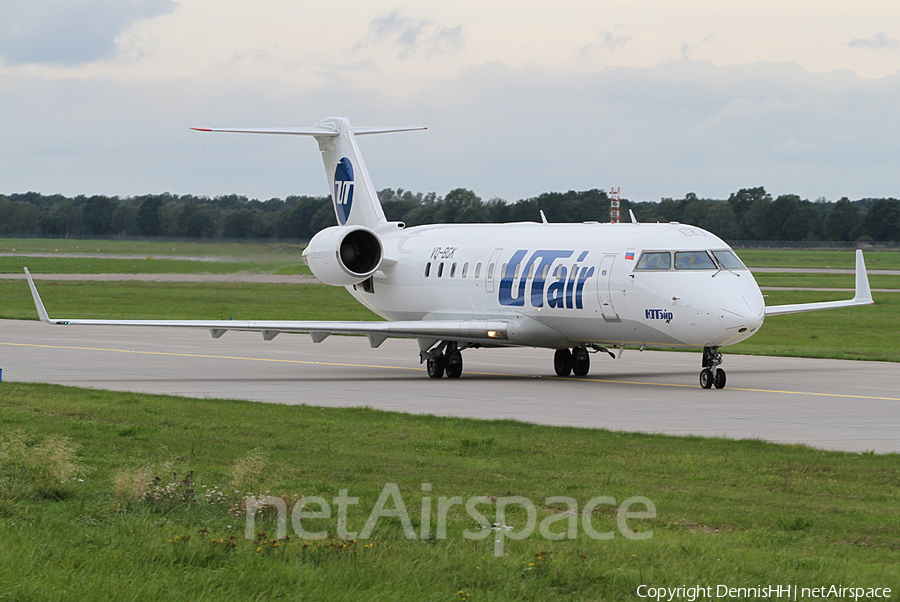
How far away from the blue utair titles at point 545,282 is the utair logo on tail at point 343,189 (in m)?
7.48

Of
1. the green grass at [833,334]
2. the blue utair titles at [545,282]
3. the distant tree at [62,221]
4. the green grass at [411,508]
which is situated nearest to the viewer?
the green grass at [411,508]

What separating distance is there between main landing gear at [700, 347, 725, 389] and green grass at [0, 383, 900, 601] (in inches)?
289

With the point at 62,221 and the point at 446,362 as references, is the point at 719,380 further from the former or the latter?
the point at 62,221

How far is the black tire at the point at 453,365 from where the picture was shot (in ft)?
89.2

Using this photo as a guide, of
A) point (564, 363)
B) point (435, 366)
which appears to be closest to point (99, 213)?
point (435, 366)

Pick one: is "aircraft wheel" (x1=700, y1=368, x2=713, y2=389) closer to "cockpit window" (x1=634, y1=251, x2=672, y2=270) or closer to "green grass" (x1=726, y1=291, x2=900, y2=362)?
"cockpit window" (x1=634, y1=251, x2=672, y2=270)

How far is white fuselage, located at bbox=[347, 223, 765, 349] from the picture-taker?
2309 cm

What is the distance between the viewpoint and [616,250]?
24875mm

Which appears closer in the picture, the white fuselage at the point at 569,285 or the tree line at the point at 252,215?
the white fuselage at the point at 569,285

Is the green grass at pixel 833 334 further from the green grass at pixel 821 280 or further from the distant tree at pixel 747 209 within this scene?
the distant tree at pixel 747 209

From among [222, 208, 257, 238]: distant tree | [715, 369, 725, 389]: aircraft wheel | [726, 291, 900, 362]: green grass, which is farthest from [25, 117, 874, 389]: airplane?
[222, 208, 257, 238]: distant tree

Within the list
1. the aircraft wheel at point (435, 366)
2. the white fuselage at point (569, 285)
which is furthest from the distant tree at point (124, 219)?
the aircraft wheel at point (435, 366)

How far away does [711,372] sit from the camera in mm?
23891

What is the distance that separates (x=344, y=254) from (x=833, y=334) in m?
18.7
